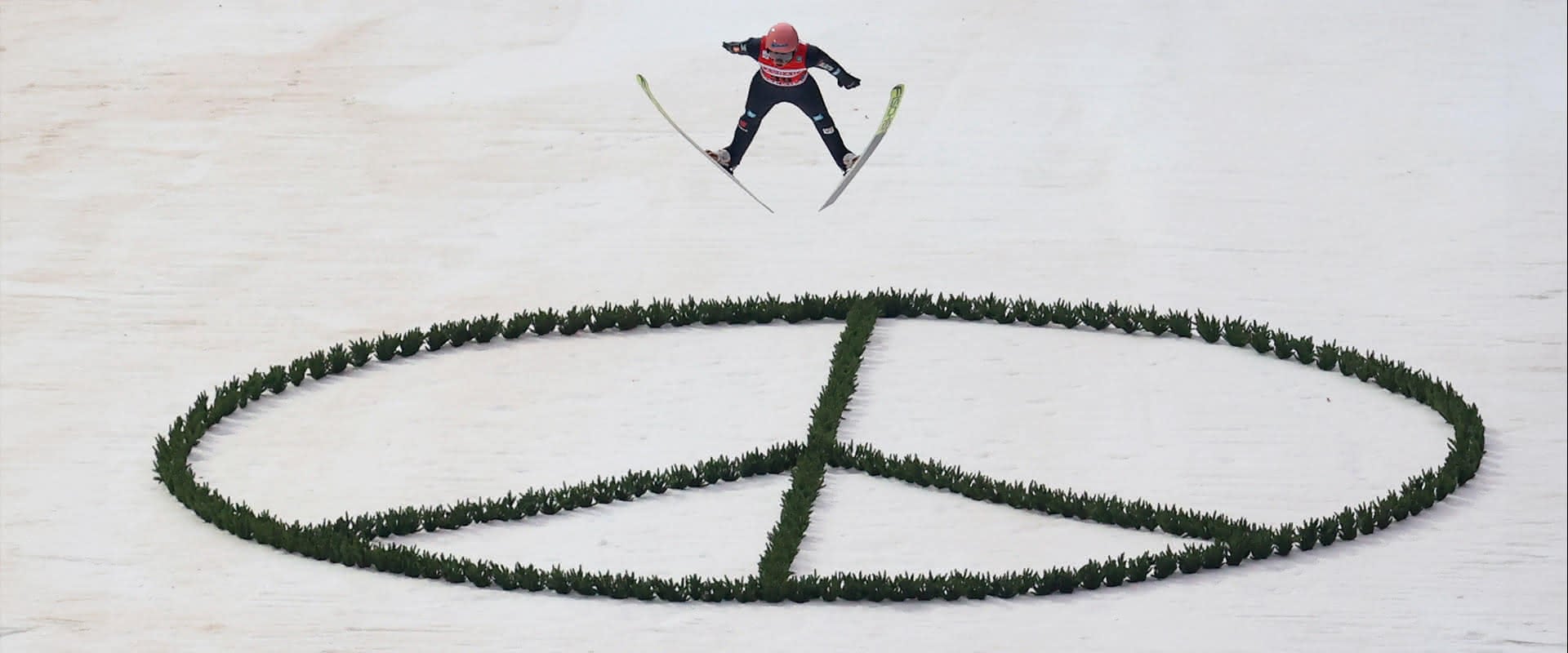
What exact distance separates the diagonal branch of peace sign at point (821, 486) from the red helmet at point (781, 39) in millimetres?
1934

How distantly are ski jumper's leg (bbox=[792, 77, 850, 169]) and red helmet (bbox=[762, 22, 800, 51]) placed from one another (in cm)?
53

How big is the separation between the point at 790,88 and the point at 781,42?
63 centimetres

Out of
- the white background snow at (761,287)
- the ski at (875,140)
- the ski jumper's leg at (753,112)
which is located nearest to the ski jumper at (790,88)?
the ski jumper's leg at (753,112)

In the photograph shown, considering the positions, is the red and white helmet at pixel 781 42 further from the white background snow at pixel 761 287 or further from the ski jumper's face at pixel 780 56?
the white background snow at pixel 761 287

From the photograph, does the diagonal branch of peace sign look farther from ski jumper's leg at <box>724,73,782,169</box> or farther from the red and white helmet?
the red and white helmet

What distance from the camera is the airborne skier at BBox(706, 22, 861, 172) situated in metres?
18.3

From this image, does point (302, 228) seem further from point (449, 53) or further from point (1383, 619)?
point (1383, 619)

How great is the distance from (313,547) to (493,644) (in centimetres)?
160

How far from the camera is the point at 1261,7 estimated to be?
25.5 m

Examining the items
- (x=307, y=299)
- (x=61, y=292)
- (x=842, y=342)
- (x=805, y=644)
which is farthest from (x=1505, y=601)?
(x=61, y=292)

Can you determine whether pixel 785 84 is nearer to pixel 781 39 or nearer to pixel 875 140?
pixel 781 39

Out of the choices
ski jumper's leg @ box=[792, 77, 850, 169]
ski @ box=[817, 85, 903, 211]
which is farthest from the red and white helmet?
ski @ box=[817, 85, 903, 211]

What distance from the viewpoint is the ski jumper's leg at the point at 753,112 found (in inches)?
743

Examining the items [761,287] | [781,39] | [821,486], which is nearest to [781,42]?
[781,39]
